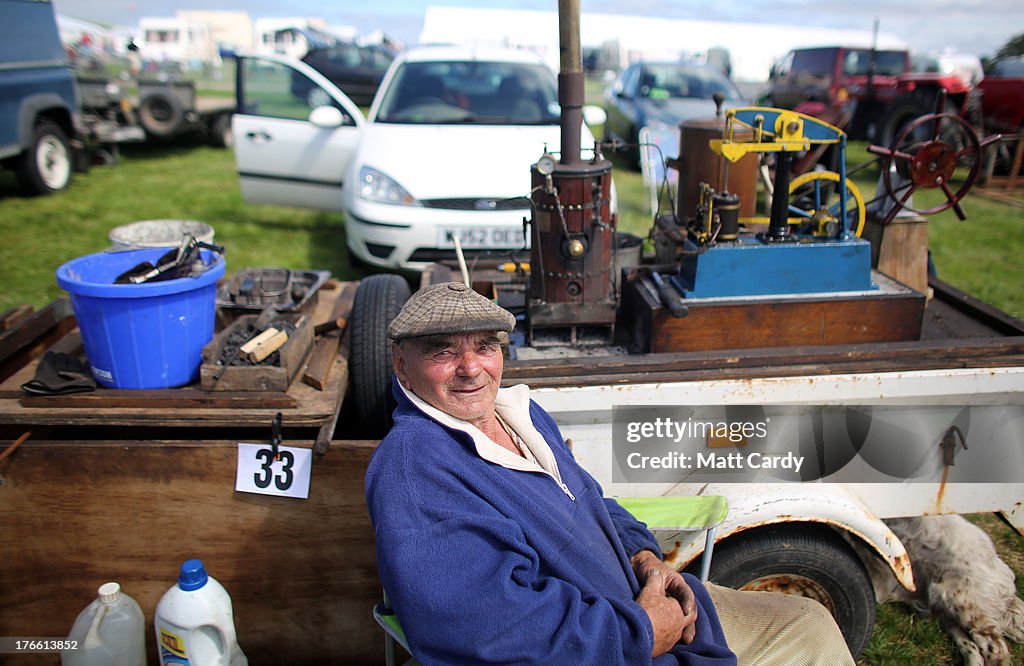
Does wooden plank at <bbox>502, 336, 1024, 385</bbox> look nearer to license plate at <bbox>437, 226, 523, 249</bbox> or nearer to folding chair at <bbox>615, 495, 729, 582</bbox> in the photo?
folding chair at <bbox>615, 495, 729, 582</bbox>

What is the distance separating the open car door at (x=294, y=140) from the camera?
20.1ft

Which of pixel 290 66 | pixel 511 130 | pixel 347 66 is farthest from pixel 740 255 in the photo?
pixel 347 66

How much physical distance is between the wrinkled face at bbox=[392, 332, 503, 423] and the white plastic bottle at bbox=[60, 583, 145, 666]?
3.85ft

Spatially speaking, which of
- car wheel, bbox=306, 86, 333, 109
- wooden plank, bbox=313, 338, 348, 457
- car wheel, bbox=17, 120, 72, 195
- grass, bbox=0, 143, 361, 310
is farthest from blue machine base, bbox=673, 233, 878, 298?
car wheel, bbox=17, 120, 72, 195

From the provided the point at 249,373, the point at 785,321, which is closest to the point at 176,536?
the point at 249,373

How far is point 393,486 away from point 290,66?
540 centimetres

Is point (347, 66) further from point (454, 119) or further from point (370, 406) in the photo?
point (370, 406)

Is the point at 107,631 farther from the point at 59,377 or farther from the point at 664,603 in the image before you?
the point at 664,603

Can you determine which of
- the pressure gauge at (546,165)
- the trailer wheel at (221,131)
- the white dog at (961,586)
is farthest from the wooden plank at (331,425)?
the trailer wheel at (221,131)

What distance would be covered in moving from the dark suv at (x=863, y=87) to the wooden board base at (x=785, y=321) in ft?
30.7

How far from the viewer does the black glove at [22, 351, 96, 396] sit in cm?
228

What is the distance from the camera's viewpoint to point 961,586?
107 inches

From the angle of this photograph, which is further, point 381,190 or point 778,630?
point 381,190
